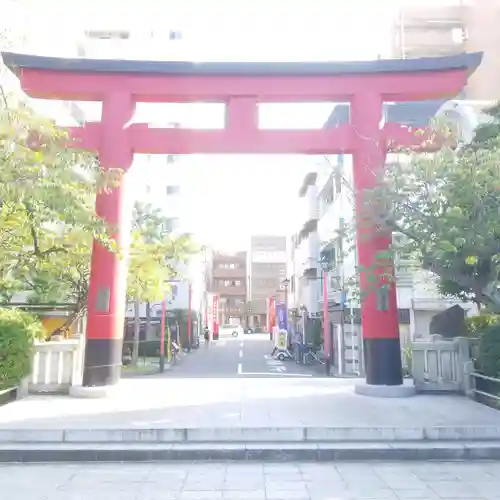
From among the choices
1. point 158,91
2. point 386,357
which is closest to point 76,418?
point 386,357

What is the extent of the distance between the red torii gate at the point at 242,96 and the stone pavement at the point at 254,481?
4021 millimetres

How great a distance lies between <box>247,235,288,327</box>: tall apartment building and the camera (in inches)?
2950

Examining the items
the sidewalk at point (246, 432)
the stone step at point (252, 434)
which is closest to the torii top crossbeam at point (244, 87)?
the sidewalk at point (246, 432)

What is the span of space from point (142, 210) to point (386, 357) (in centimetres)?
1453

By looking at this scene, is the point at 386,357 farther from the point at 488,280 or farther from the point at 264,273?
the point at 264,273

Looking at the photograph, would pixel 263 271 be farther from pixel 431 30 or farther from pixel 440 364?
pixel 440 364

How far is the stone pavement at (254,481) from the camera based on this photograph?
503 centimetres

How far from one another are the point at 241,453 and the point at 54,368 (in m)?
5.29

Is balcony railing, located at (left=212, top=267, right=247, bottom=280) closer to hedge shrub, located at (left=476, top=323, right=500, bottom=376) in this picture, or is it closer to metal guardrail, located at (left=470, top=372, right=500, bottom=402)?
metal guardrail, located at (left=470, top=372, right=500, bottom=402)

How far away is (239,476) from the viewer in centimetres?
563

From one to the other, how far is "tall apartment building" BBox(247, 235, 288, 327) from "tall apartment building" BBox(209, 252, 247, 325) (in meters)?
1.71

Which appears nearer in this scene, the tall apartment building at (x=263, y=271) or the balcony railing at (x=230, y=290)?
the tall apartment building at (x=263, y=271)

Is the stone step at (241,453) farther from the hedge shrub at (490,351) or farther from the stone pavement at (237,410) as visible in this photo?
the hedge shrub at (490,351)

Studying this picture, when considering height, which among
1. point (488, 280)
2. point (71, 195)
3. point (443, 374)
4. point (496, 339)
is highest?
point (71, 195)
